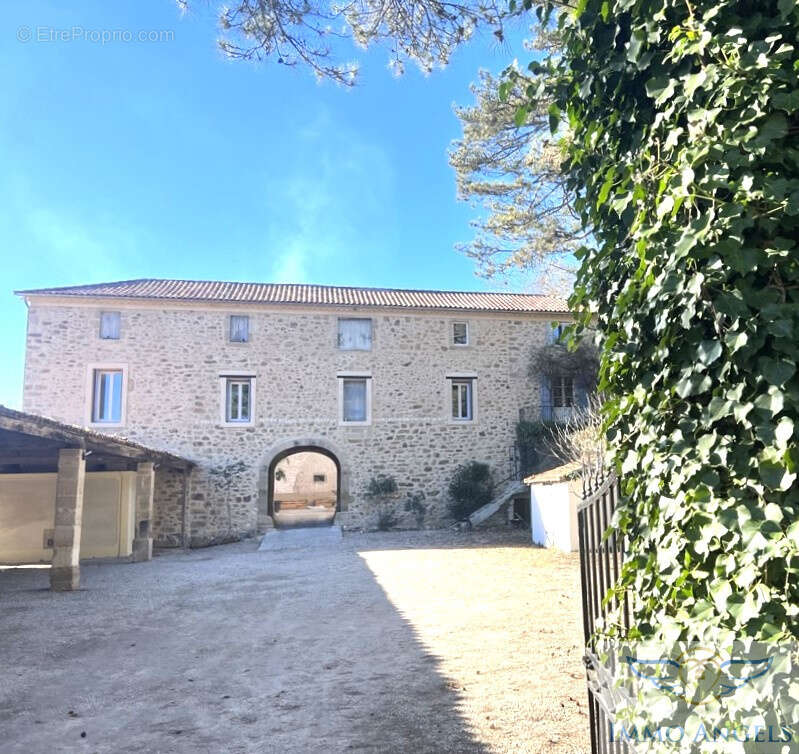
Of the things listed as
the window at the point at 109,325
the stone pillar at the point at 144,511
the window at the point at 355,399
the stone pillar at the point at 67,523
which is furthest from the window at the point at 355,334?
the stone pillar at the point at 67,523

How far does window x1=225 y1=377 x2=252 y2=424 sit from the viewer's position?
1744cm

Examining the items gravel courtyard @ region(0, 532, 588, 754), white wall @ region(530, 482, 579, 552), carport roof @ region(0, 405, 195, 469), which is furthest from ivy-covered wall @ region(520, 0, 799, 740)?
white wall @ region(530, 482, 579, 552)

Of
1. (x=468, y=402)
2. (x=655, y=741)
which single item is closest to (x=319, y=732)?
(x=655, y=741)

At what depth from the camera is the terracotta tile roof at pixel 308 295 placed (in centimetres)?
1741

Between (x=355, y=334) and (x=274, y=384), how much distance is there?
9.54 feet

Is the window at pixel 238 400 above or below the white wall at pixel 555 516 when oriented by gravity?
above

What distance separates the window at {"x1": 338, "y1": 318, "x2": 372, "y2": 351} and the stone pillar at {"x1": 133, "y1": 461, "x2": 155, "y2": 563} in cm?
706

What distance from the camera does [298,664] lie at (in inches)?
195

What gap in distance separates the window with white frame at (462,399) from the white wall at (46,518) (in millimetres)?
9632

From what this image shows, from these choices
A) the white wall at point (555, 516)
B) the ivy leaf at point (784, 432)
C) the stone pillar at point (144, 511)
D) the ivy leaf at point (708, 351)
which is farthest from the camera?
the stone pillar at point (144, 511)

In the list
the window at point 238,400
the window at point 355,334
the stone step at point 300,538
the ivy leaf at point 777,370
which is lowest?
the stone step at point 300,538

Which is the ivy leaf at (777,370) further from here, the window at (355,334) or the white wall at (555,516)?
the window at (355,334)

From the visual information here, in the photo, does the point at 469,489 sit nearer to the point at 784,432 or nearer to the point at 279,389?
the point at 279,389

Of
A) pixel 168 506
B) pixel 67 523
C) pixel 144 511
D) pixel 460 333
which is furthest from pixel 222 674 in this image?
pixel 460 333
